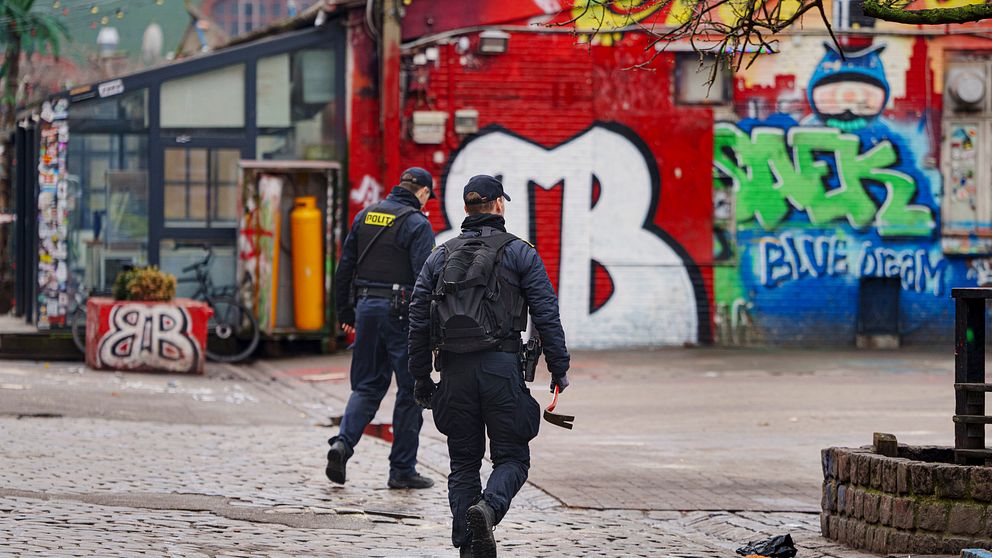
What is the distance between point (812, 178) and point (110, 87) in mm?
8962

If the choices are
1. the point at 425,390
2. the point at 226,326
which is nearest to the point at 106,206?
the point at 226,326

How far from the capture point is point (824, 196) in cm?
1995

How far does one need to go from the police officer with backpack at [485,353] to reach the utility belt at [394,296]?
1.90 metres

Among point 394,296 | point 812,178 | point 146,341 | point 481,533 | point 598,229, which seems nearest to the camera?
point 481,533

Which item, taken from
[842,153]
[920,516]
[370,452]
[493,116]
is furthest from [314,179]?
[920,516]

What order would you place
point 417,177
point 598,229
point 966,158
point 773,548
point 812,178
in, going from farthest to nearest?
point 966,158 < point 812,178 < point 598,229 < point 417,177 < point 773,548

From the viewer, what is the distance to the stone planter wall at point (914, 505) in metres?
7.07

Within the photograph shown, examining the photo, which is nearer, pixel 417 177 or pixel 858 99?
pixel 417 177

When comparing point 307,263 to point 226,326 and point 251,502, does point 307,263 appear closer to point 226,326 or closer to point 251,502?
point 226,326

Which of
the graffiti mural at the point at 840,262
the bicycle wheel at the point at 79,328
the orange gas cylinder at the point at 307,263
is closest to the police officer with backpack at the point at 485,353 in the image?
the bicycle wheel at the point at 79,328

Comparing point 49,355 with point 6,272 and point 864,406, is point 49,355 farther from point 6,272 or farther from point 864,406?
point 864,406

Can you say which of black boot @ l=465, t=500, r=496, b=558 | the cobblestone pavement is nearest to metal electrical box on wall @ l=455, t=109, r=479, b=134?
the cobblestone pavement

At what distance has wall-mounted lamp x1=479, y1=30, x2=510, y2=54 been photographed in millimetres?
19297

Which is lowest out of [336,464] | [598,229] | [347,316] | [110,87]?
[336,464]
